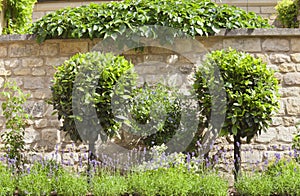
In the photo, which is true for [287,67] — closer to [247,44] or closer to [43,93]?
[247,44]

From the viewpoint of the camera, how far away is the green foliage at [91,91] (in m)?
4.48

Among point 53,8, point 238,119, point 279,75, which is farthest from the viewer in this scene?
point 53,8

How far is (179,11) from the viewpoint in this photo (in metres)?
5.31

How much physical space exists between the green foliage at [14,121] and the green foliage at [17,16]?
105cm

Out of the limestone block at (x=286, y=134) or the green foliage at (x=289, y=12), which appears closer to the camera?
the limestone block at (x=286, y=134)

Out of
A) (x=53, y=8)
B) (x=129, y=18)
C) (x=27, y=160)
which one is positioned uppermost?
(x=53, y=8)

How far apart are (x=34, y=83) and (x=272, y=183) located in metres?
3.13

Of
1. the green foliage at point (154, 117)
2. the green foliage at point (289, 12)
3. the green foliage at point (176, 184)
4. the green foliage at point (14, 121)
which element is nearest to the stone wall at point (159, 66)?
the green foliage at point (14, 121)

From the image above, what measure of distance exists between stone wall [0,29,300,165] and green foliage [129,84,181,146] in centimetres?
45

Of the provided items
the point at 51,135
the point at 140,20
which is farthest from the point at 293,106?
the point at 51,135

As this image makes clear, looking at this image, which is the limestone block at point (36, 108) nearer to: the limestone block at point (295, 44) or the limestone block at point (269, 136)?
the limestone block at point (269, 136)

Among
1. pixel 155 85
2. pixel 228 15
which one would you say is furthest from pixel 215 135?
pixel 228 15

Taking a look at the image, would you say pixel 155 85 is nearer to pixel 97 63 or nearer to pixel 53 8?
pixel 97 63

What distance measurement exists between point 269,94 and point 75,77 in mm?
2044
